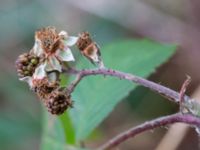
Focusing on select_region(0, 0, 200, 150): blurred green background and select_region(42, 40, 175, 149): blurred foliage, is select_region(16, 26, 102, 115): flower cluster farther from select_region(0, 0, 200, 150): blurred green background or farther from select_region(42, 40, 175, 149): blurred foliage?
select_region(0, 0, 200, 150): blurred green background

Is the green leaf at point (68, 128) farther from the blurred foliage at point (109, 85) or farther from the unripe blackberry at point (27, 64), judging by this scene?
the unripe blackberry at point (27, 64)

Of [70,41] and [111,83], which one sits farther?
[111,83]

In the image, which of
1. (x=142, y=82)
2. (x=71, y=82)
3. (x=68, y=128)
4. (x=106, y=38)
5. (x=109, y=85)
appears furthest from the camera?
(x=106, y=38)

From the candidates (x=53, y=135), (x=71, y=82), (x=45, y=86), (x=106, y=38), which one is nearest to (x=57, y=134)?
(x=53, y=135)

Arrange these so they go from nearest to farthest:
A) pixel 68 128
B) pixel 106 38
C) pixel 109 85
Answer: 1. pixel 68 128
2. pixel 109 85
3. pixel 106 38

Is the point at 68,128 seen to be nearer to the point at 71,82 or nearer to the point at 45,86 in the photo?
the point at 71,82

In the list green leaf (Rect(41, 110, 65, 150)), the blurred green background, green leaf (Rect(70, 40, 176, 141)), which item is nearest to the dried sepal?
green leaf (Rect(70, 40, 176, 141))

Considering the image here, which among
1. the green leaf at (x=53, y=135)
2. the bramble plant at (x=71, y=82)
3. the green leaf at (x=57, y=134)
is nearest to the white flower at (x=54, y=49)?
the bramble plant at (x=71, y=82)
